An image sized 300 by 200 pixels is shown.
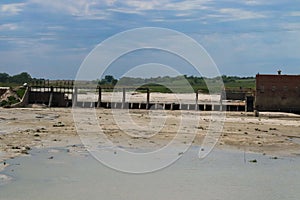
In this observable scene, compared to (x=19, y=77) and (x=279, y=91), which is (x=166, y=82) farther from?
(x=19, y=77)

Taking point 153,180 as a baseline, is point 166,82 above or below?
above

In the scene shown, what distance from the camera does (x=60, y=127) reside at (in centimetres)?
3547

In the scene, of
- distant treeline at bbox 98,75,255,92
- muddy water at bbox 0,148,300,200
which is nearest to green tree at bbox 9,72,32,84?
distant treeline at bbox 98,75,255,92

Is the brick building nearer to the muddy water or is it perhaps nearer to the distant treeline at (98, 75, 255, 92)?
the distant treeline at (98, 75, 255, 92)

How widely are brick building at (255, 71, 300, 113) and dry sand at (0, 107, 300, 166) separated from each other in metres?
2.21

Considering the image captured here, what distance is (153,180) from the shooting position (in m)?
19.4

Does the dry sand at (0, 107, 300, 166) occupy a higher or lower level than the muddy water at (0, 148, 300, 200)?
higher

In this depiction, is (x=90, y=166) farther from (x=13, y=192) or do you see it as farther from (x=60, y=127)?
(x=60, y=127)

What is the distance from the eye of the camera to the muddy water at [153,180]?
16.7 metres

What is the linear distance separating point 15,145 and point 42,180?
25.2 ft

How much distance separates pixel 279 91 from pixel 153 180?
1262 inches

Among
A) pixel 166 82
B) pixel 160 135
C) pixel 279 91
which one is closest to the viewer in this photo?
pixel 160 135

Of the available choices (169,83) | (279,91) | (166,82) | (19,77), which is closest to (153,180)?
(279,91)

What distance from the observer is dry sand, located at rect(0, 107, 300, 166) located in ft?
88.2
